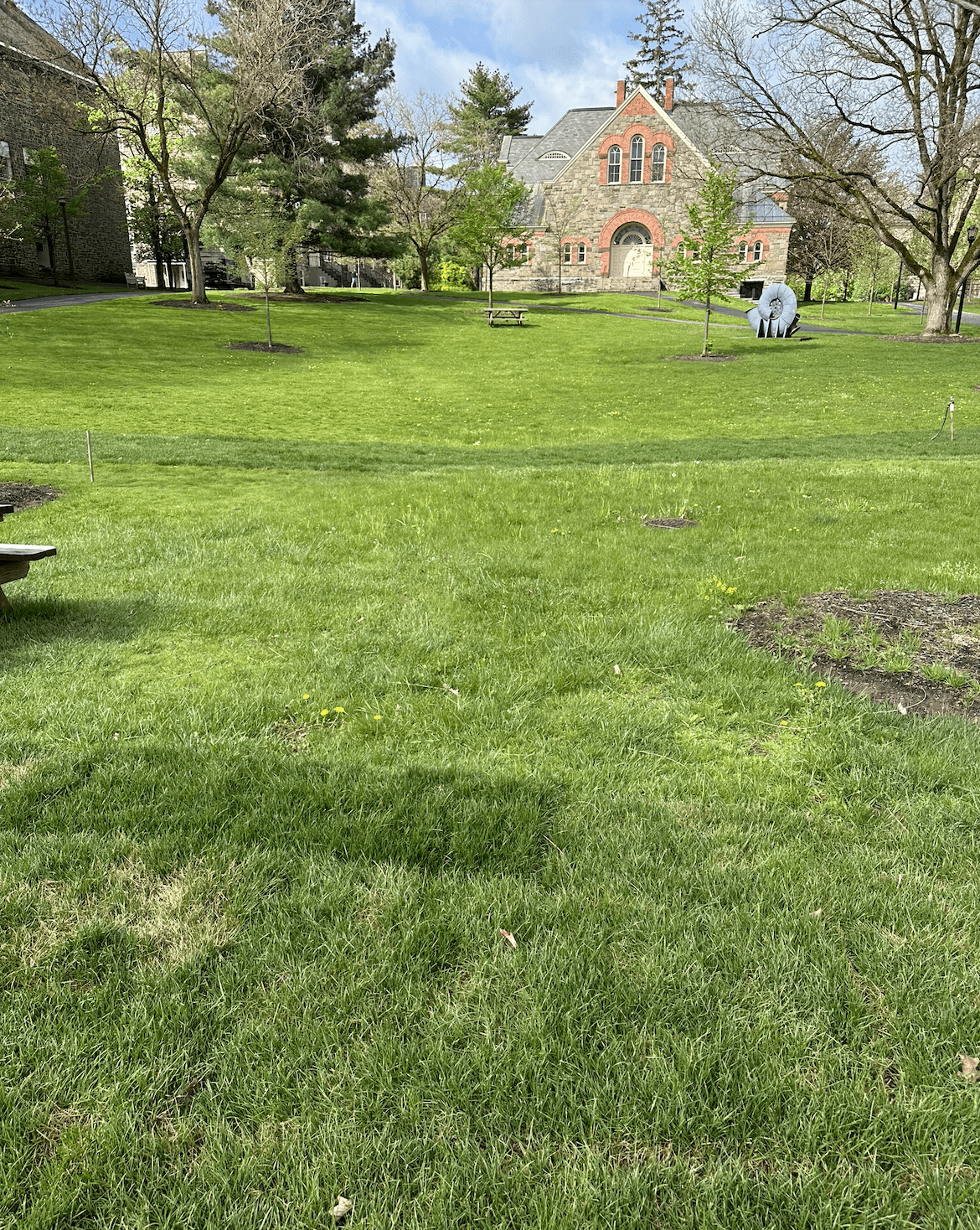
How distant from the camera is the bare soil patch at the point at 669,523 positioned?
8117 millimetres

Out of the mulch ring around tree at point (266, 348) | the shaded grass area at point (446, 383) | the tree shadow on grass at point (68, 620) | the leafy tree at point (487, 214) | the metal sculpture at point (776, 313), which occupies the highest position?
the leafy tree at point (487, 214)

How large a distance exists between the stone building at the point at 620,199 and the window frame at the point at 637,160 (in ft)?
0.20

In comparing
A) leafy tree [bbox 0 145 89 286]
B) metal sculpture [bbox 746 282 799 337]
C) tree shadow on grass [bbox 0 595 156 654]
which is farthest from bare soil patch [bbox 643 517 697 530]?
leafy tree [bbox 0 145 89 286]

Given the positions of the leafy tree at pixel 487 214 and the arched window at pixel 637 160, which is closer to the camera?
the leafy tree at pixel 487 214

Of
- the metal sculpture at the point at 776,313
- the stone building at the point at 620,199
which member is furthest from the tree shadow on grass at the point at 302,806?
the stone building at the point at 620,199

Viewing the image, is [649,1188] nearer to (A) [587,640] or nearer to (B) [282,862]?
(B) [282,862]

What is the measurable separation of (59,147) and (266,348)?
88.9ft

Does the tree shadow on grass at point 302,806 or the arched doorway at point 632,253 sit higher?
the arched doorway at point 632,253

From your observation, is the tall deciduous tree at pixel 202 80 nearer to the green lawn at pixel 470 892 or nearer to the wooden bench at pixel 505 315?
the wooden bench at pixel 505 315

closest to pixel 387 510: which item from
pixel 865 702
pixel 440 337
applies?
pixel 865 702

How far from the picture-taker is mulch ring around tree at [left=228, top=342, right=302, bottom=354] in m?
27.7

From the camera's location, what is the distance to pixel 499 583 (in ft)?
20.2

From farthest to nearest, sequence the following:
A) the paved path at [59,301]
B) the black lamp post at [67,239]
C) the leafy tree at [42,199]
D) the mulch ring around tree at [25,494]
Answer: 1. the black lamp post at [67,239]
2. the leafy tree at [42,199]
3. the paved path at [59,301]
4. the mulch ring around tree at [25,494]

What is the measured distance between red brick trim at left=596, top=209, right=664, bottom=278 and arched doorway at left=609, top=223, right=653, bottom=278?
0.31 meters
